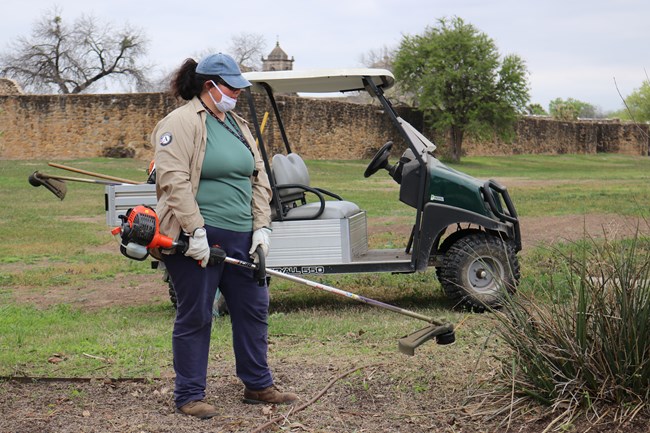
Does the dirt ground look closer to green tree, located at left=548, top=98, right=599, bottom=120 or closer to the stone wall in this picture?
the stone wall

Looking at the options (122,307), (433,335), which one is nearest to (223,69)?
(433,335)

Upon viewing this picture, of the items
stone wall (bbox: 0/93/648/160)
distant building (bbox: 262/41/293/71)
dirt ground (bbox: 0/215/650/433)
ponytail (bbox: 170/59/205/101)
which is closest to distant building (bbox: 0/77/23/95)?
stone wall (bbox: 0/93/648/160)

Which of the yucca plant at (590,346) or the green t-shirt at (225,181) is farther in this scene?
the green t-shirt at (225,181)

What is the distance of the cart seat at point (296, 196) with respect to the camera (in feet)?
26.4

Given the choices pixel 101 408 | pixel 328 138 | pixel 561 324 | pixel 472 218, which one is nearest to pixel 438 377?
pixel 561 324

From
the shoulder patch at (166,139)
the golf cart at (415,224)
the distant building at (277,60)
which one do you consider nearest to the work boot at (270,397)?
the shoulder patch at (166,139)

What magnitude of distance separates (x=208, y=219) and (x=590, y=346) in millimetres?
1954

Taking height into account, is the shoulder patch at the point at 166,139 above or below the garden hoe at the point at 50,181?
above

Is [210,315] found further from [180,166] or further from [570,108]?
[570,108]

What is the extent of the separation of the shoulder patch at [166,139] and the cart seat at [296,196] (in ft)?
10.7

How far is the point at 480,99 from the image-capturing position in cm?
4234

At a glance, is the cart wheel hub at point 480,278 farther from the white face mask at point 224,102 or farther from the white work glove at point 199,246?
the white work glove at point 199,246

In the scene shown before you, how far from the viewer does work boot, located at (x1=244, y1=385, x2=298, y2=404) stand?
498 centimetres

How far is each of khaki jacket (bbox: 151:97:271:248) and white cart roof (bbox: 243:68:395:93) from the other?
326cm
